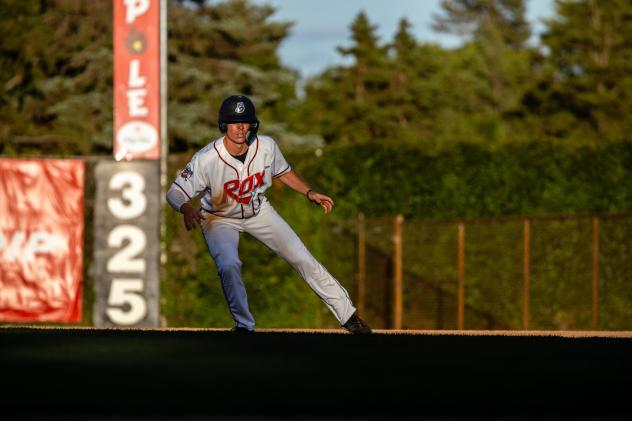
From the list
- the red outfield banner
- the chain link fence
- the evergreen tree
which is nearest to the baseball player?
the red outfield banner

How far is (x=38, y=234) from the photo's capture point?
17516mm

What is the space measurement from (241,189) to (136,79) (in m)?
9.17

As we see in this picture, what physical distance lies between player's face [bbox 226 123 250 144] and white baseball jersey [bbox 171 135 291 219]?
0.12 metres

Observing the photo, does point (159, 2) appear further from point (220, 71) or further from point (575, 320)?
point (220, 71)

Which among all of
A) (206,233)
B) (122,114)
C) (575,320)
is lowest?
(575,320)

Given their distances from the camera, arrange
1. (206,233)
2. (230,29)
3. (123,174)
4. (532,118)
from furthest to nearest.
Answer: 1. (532,118)
2. (230,29)
3. (123,174)
4. (206,233)

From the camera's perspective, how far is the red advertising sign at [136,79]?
1816 cm

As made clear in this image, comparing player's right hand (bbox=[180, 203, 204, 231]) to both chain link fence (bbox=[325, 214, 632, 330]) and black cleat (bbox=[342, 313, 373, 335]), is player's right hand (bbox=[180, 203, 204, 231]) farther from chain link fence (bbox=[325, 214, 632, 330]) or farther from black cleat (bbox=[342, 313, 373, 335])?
chain link fence (bbox=[325, 214, 632, 330])

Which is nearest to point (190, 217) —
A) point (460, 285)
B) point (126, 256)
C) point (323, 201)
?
point (323, 201)

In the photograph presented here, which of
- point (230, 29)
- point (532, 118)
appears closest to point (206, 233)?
point (230, 29)

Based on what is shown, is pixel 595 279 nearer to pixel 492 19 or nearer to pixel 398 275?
pixel 398 275

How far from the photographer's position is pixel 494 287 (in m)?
20.7

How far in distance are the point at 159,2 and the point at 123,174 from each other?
270 cm

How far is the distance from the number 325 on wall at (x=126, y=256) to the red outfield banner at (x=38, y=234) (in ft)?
2.34
